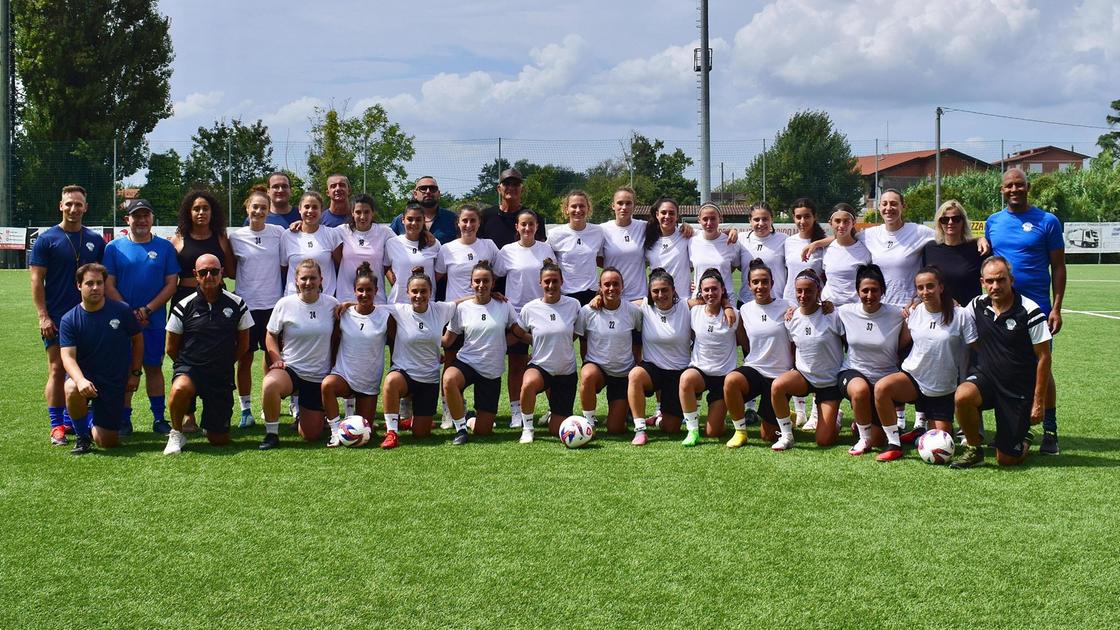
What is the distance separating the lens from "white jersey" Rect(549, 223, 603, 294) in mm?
6898

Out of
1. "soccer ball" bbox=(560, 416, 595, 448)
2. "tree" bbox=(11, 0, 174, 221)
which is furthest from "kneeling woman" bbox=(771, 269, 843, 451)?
"tree" bbox=(11, 0, 174, 221)

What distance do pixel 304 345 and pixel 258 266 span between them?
820 millimetres

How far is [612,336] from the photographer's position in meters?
6.49

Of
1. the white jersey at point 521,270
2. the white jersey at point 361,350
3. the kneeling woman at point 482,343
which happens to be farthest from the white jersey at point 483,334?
the white jersey at point 361,350

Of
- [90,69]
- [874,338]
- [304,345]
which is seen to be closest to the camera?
[874,338]

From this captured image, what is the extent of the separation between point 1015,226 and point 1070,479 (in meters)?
1.79

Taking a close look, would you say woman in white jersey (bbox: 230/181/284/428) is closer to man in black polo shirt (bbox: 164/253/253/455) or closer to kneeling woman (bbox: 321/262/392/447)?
man in black polo shirt (bbox: 164/253/253/455)

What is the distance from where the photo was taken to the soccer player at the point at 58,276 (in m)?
6.21

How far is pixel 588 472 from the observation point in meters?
5.35

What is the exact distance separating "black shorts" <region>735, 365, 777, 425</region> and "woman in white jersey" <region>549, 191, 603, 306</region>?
4.52ft

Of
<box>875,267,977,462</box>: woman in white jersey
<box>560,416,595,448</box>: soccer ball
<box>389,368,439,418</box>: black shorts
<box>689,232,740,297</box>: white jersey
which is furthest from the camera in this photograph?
<box>689,232,740,297</box>: white jersey

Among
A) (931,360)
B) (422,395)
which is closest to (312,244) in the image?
(422,395)

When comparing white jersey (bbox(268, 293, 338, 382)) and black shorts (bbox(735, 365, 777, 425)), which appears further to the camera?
white jersey (bbox(268, 293, 338, 382))

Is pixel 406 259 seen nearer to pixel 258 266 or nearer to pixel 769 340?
pixel 258 266
